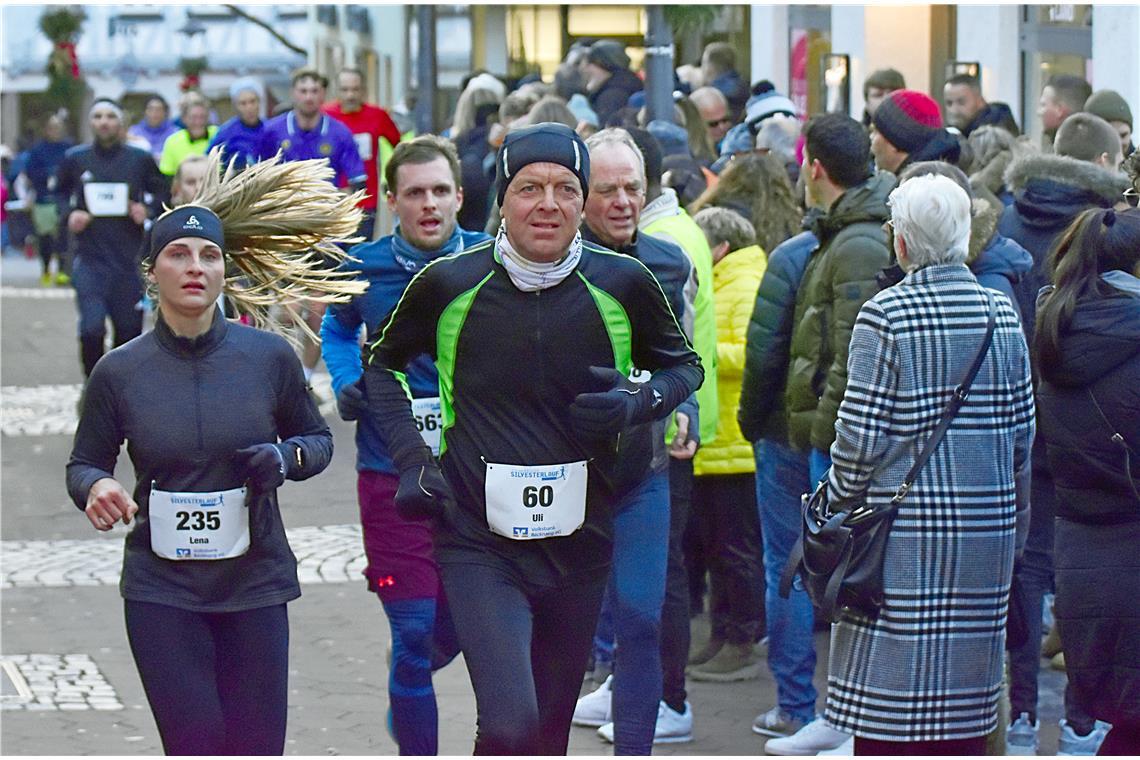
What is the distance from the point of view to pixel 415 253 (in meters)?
6.68

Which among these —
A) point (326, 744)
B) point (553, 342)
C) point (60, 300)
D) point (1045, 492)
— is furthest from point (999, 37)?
point (60, 300)

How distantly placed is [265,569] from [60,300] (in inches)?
874

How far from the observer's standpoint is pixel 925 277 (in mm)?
5246

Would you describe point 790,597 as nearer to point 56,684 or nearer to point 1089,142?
point 1089,142

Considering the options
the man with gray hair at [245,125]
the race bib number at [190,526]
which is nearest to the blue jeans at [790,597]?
the race bib number at [190,526]

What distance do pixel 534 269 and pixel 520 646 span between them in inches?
36.5

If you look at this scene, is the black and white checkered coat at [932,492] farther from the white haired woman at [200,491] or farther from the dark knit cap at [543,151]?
the white haired woman at [200,491]

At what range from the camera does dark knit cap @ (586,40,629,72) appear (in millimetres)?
14664

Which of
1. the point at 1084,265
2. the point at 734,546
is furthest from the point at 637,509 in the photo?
the point at 734,546

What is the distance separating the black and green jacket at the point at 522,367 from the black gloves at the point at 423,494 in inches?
1.9

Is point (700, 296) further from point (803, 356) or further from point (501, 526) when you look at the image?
point (501, 526)

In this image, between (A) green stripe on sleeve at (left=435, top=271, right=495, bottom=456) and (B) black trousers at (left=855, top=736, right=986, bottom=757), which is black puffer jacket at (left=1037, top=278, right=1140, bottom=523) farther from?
(A) green stripe on sleeve at (left=435, top=271, right=495, bottom=456)

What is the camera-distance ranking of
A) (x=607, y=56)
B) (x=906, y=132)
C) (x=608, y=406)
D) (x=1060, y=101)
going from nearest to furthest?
(x=608, y=406) < (x=906, y=132) < (x=1060, y=101) < (x=607, y=56)

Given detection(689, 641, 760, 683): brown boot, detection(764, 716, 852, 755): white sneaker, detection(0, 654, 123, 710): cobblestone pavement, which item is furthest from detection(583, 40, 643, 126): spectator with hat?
detection(764, 716, 852, 755): white sneaker
